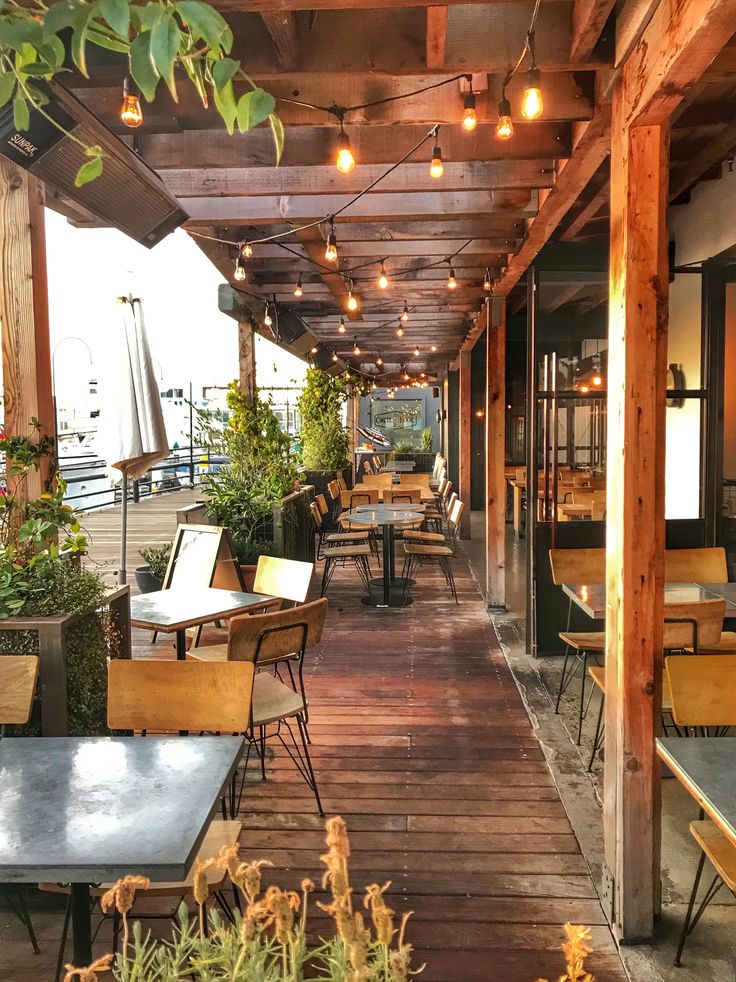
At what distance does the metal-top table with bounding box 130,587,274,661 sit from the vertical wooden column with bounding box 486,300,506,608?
125 inches

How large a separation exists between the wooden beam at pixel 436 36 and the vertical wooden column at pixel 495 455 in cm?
445

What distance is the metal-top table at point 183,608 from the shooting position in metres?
3.65

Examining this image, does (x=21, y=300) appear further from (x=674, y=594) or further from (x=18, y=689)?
(x=674, y=594)

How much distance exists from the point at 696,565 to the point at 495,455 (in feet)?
8.72

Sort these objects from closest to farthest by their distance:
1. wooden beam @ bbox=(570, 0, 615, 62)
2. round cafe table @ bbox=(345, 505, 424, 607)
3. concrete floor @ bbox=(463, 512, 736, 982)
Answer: wooden beam @ bbox=(570, 0, 615, 62)
concrete floor @ bbox=(463, 512, 736, 982)
round cafe table @ bbox=(345, 505, 424, 607)

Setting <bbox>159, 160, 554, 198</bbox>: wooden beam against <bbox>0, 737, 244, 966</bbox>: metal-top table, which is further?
<bbox>159, 160, 554, 198</bbox>: wooden beam

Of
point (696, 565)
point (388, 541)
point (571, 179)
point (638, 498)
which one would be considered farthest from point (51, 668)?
point (388, 541)

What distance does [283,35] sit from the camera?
2.40 metres

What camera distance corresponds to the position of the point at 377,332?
10.8 meters

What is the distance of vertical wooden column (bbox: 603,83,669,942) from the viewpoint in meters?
2.48

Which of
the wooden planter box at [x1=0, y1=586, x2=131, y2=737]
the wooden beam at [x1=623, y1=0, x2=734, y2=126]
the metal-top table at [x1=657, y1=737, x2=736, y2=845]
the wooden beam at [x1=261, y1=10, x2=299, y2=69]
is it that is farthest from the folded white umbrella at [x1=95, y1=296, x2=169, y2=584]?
the metal-top table at [x1=657, y1=737, x2=736, y2=845]

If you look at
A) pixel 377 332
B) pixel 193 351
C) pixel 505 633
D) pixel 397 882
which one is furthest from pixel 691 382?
pixel 193 351

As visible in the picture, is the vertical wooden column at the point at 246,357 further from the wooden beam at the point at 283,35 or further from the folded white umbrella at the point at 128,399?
the wooden beam at the point at 283,35

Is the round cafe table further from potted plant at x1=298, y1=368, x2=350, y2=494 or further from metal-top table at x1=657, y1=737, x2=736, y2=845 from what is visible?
metal-top table at x1=657, y1=737, x2=736, y2=845
